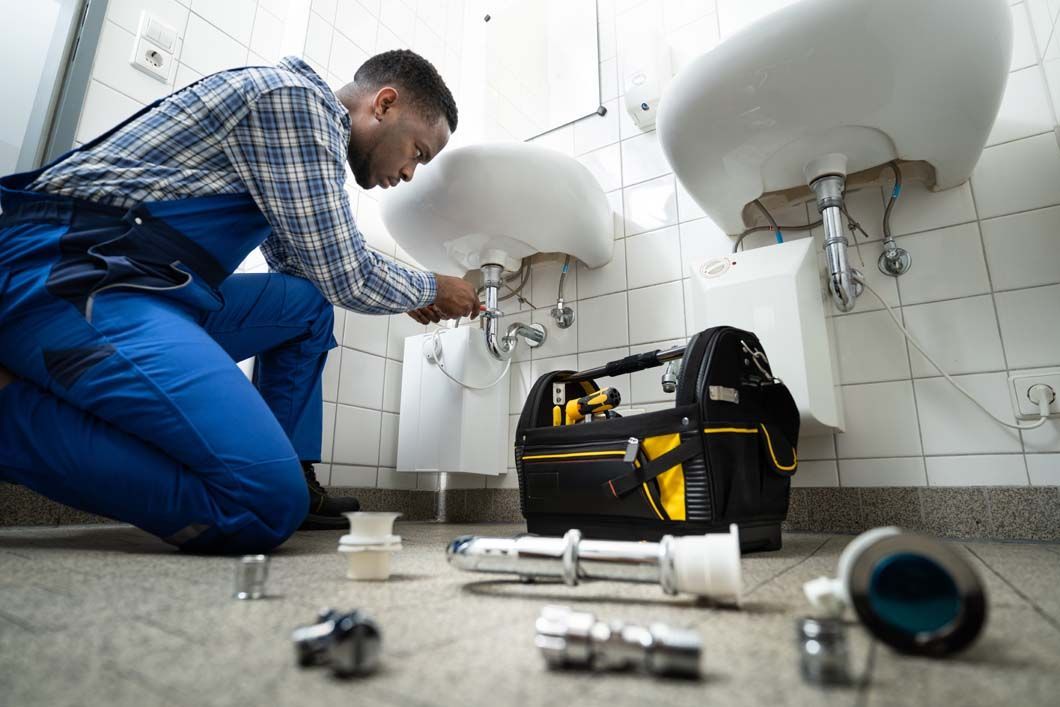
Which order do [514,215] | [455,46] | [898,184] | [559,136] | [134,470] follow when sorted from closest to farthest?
[134,470] < [898,184] < [514,215] < [559,136] < [455,46]

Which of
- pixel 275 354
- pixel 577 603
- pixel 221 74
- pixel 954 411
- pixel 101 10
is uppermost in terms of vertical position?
pixel 101 10

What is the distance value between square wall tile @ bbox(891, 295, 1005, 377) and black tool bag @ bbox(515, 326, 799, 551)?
0.45 metres

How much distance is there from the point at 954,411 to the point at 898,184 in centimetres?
49

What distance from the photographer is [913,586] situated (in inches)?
13.7

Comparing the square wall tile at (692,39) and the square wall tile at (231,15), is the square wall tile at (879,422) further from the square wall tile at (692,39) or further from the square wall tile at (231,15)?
the square wall tile at (231,15)

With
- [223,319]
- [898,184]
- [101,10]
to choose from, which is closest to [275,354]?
[223,319]

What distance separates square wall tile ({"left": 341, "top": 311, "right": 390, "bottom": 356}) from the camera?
1.72 metres

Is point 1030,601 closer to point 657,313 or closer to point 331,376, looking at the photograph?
point 657,313

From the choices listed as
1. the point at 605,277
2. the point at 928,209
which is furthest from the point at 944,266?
the point at 605,277

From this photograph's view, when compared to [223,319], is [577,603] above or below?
below

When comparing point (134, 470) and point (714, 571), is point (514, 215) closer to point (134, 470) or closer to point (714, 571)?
point (134, 470)

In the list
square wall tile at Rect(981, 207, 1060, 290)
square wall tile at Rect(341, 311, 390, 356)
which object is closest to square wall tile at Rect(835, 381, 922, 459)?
square wall tile at Rect(981, 207, 1060, 290)

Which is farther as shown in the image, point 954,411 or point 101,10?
point 101,10

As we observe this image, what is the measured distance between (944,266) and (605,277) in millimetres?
802
